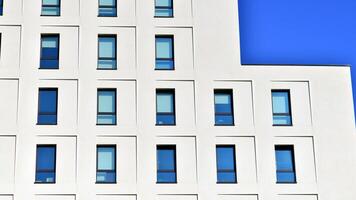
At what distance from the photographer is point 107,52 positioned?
37.3m

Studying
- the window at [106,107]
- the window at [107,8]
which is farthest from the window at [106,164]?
the window at [107,8]

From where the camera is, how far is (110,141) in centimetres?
3559

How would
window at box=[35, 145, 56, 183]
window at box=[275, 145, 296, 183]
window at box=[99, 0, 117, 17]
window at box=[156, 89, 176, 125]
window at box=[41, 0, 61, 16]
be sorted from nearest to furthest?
window at box=[35, 145, 56, 183], window at box=[275, 145, 296, 183], window at box=[156, 89, 176, 125], window at box=[41, 0, 61, 16], window at box=[99, 0, 117, 17]

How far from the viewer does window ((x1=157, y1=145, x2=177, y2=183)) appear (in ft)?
116

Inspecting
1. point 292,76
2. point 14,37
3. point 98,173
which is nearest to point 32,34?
point 14,37

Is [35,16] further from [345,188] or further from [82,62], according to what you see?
[345,188]

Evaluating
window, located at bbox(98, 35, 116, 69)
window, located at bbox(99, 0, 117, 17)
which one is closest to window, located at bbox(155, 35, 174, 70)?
window, located at bbox(98, 35, 116, 69)

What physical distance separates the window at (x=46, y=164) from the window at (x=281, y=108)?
33.6 feet

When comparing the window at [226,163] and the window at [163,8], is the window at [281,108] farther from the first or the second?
the window at [163,8]

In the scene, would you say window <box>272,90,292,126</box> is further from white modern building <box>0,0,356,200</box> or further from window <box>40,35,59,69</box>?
window <box>40,35,59,69</box>

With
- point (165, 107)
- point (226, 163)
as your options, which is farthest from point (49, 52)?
point (226, 163)

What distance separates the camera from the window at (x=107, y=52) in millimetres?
37000

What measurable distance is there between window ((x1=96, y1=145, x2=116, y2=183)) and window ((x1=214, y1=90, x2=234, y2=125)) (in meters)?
5.03

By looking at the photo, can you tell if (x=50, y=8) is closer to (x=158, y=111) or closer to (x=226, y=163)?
(x=158, y=111)
